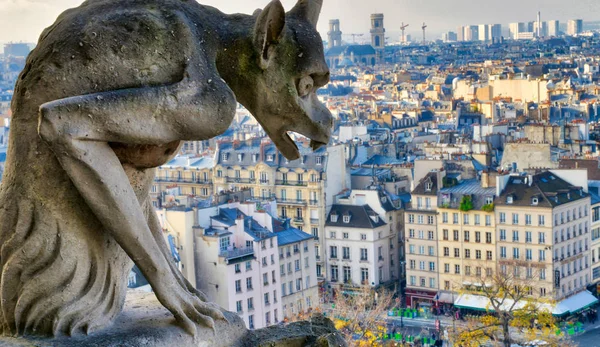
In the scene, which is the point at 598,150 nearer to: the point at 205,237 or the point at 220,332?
the point at 205,237

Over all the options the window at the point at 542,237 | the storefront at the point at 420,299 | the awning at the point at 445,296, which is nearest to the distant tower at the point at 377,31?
the storefront at the point at 420,299

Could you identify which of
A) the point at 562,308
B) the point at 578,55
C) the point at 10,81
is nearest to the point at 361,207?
the point at 562,308

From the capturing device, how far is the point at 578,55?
4109 inches

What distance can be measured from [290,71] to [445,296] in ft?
84.0

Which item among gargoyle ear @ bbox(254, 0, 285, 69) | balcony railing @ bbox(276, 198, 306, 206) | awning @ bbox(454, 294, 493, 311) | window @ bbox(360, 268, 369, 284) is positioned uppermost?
gargoyle ear @ bbox(254, 0, 285, 69)

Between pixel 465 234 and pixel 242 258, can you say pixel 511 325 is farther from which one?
pixel 465 234

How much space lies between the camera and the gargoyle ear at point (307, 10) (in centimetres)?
297

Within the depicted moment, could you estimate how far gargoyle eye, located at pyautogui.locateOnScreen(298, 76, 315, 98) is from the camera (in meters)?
2.92

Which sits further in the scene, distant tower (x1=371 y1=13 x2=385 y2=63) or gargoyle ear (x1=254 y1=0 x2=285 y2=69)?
distant tower (x1=371 y1=13 x2=385 y2=63)

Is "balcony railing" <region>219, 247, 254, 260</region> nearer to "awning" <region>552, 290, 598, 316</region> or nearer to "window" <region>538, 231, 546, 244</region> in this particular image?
"awning" <region>552, 290, 598, 316</region>

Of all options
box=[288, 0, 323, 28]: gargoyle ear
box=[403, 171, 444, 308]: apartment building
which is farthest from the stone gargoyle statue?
box=[403, 171, 444, 308]: apartment building

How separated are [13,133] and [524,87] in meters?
Answer: 62.4

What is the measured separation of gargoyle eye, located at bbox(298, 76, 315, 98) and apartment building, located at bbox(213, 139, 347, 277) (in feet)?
89.6

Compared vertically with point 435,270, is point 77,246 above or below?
above
